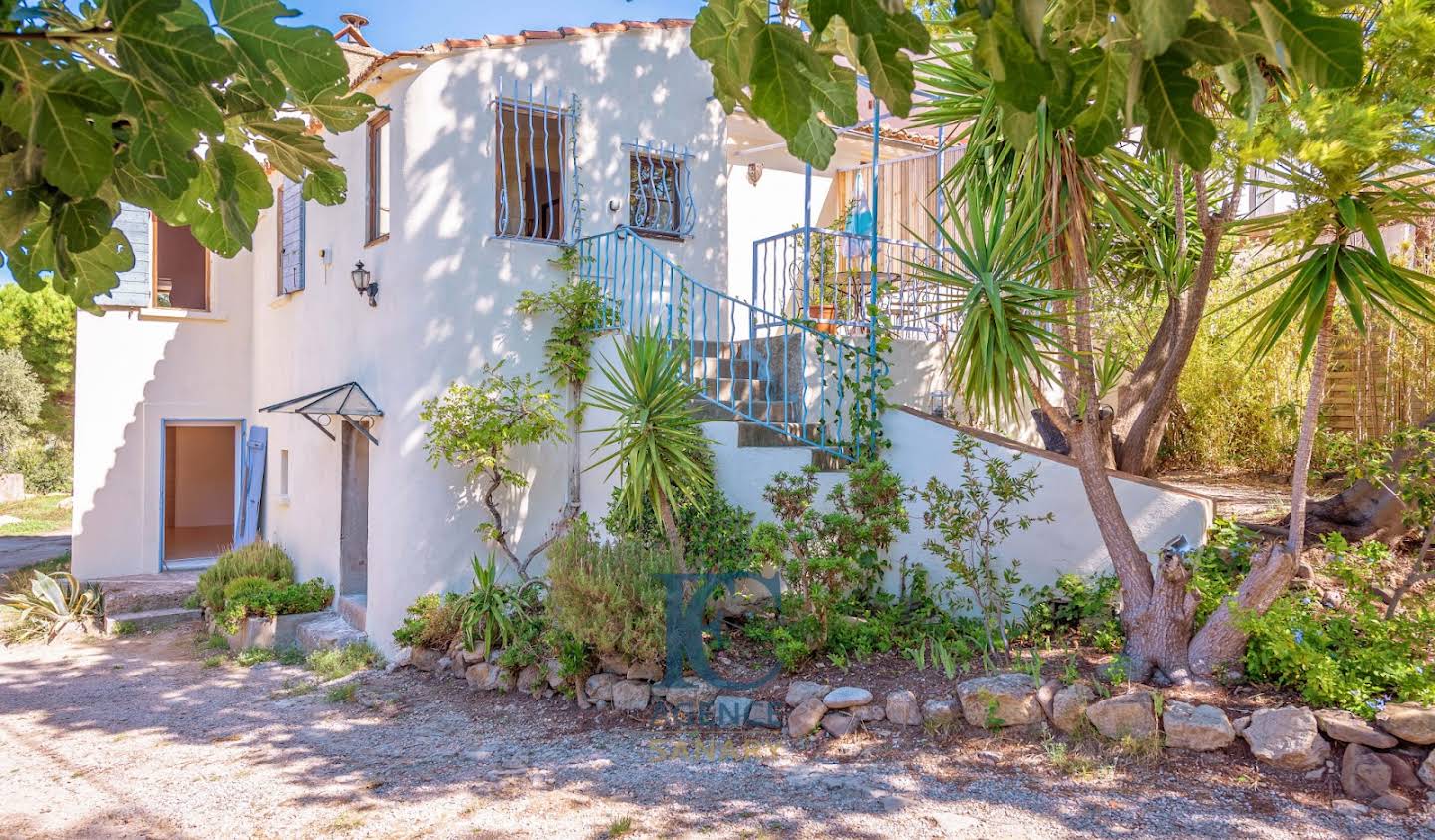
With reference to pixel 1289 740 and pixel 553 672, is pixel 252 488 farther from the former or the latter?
pixel 1289 740

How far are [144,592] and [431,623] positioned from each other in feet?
17.4

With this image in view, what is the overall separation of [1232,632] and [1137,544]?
31.4 inches

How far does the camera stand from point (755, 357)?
8117 millimetres

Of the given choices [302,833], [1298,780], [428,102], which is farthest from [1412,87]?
[428,102]

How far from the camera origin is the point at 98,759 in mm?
6039

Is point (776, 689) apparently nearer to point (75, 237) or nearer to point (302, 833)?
point (302, 833)

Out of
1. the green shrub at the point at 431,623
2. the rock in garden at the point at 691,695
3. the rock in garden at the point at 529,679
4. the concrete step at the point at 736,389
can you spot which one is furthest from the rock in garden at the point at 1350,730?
the green shrub at the point at 431,623

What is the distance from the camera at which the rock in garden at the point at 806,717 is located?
5414mm

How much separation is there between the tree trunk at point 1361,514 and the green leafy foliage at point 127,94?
259 inches

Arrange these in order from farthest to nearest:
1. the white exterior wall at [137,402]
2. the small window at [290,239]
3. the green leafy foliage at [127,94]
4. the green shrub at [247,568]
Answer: the white exterior wall at [137,402] < the small window at [290,239] < the green shrub at [247,568] < the green leafy foliage at [127,94]

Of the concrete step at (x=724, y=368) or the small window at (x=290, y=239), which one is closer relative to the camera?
the concrete step at (x=724, y=368)

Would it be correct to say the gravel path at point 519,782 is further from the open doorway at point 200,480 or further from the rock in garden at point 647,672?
the open doorway at point 200,480

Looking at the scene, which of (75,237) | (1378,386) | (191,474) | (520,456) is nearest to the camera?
(75,237)

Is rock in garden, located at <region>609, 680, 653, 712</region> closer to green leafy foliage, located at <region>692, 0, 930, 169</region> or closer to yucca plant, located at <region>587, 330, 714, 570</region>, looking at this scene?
yucca plant, located at <region>587, 330, 714, 570</region>
